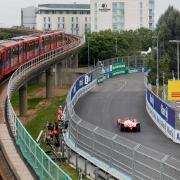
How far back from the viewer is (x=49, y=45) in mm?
85438

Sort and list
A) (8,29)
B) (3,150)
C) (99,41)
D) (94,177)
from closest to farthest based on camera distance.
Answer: (3,150), (94,177), (99,41), (8,29)

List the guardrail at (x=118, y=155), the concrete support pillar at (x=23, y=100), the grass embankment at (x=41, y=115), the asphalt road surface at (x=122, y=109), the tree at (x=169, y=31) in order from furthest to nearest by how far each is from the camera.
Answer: the tree at (x=169, y=31), the concrete support pillar at (x=23, y=100), the asphalt road surface at (x=122, y=109), the grass embankment at (x=41, y=115), the guardrail at (x=118, y=155)

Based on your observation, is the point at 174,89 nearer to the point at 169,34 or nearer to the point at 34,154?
the point at 34,154

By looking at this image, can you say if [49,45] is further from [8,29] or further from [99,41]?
[8,29]

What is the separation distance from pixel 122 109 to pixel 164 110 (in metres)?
15.3

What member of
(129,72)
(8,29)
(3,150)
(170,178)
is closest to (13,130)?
(3,150)

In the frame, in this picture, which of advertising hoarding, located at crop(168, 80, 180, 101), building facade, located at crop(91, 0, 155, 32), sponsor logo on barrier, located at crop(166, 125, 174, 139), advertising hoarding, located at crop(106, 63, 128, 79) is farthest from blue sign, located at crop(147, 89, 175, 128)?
building facade, located at crop(91, 0, 155, 32)

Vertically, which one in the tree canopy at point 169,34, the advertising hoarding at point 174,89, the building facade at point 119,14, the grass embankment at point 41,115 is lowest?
the grass embankment at point 41,115

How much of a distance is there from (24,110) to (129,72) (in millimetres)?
40015

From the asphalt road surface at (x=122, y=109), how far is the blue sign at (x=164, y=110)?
127 centimetres

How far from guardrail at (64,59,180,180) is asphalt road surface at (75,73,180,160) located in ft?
23.2

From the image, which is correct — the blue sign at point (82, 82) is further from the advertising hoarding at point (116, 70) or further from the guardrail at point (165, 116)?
the advertising hoarding at point (116, 70)

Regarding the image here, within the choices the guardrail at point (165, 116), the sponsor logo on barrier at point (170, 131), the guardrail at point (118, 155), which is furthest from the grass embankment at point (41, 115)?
the sponsor logo on barrier at point (170, 131)

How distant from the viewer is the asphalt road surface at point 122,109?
4498cm
